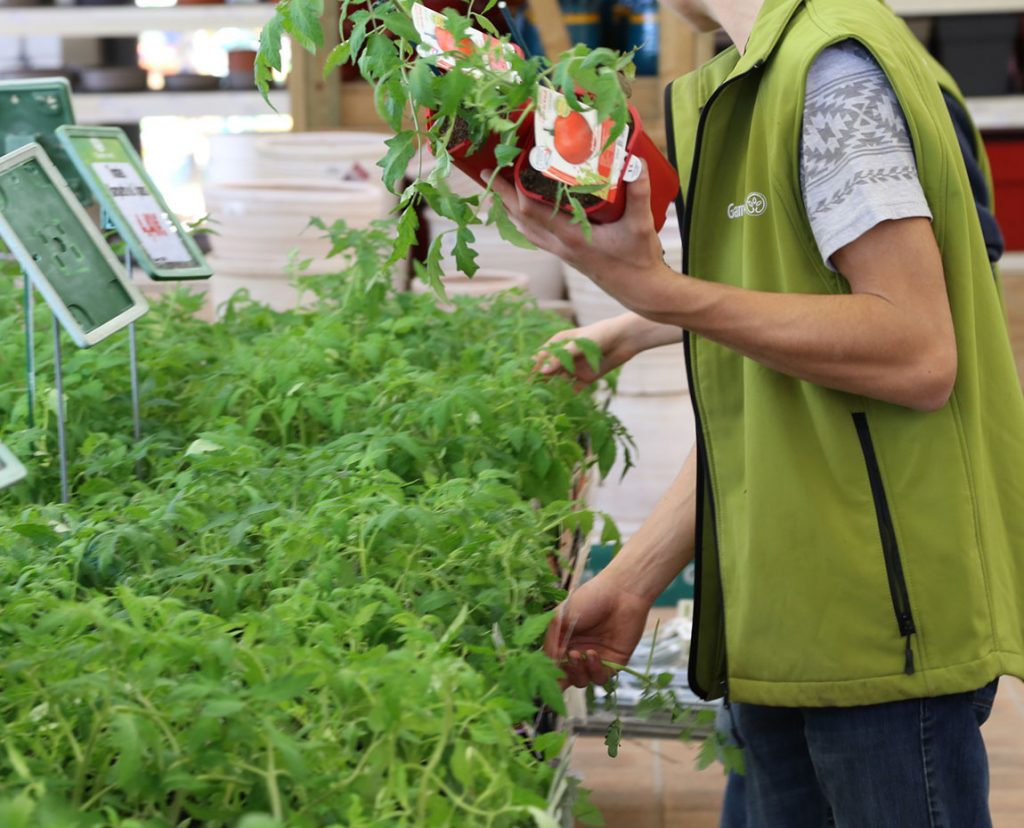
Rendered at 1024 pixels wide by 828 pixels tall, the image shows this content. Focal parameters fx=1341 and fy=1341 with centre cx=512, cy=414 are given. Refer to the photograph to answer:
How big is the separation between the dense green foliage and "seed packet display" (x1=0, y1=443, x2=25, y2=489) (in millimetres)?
96

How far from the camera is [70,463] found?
4.98ft

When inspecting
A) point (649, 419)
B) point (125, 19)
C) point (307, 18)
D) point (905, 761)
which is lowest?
point (649, 419)

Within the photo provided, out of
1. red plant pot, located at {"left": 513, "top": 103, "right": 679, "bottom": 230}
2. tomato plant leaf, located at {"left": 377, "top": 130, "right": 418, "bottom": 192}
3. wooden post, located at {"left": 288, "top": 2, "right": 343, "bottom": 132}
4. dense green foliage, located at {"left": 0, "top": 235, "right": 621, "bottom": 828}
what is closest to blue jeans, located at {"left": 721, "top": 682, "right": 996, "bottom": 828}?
dense green foliage, located at {"left": 0, "top": 235, "right": 621, "bottom": 828}

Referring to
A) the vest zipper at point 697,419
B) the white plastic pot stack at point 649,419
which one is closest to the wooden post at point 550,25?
the white plastic pot stack at point 649,419

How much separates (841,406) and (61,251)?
83cm

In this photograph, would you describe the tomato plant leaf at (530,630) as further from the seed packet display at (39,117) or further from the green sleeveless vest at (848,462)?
the seed packet display at (39,117)

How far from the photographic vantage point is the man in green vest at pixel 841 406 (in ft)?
4.05

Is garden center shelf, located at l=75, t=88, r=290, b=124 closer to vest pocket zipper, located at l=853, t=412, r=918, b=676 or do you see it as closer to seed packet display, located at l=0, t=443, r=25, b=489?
vest pocket zipper, located at l=853, t=412, r=918, b=676

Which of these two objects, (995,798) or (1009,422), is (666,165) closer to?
(1009,422)

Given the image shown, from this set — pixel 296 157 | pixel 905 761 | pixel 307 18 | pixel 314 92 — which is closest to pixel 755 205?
pixel 307 18

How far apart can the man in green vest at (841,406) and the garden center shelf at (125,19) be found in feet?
13.5

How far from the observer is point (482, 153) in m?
1.20

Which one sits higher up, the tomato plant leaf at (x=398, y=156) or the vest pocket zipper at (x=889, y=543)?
the tomato plant leaf at (x=398, y=156)

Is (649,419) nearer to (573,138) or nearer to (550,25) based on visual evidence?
(550,25)
